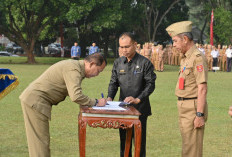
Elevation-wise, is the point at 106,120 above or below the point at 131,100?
below

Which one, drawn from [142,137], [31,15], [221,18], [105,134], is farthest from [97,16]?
[142,137]

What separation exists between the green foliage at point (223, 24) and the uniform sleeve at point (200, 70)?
5018 centimetres

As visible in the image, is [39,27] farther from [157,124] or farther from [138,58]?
[138,58]

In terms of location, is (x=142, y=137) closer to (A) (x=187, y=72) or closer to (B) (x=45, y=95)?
(A) (x=187, y=72)

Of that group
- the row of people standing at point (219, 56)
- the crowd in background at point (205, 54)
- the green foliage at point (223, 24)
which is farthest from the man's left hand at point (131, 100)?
the green foliage at point (223, 24)

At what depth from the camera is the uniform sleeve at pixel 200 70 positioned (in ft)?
19.3

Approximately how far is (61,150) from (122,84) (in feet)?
7.61

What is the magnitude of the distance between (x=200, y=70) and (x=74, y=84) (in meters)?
1.50

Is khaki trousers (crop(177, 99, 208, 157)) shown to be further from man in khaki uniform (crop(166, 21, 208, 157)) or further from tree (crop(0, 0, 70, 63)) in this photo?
tree (crop(0, 0, 70, 63))

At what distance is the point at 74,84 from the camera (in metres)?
5.79

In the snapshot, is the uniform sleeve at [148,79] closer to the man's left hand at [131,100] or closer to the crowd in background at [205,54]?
the man's left hand at [131,100]

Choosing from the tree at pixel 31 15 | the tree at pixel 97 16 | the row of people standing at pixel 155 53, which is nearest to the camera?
the row of people standing at pixel 155 53

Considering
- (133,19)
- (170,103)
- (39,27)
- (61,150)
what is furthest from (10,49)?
(61,150)

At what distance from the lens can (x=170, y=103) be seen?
1516 cm
